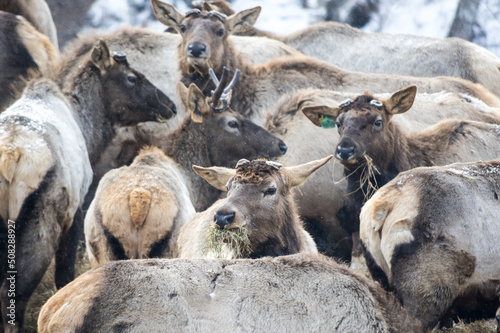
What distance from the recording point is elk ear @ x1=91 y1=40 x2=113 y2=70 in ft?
26.2

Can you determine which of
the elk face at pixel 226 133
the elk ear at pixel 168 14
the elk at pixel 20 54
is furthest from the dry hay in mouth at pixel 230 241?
the elk ear at pixel 168 14

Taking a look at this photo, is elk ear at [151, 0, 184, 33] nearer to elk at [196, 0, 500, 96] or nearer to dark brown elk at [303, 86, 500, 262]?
elk at [196, 0, 500, 96]

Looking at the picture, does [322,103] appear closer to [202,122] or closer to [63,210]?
[202,122]

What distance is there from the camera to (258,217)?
16.2 ft

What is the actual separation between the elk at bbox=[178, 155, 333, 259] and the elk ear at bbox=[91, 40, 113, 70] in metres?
3.49

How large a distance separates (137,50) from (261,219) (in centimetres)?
555

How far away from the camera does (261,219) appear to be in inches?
195

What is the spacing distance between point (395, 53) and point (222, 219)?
23.4 feet

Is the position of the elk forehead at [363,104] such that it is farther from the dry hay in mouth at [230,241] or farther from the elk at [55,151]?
the elk at [55,151]

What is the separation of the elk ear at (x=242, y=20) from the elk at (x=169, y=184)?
1206 millimetres

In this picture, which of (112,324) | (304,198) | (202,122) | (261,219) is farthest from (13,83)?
(112,324)

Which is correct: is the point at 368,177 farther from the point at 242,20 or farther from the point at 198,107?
the point at 242,20

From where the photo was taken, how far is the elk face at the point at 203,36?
8.22 meters

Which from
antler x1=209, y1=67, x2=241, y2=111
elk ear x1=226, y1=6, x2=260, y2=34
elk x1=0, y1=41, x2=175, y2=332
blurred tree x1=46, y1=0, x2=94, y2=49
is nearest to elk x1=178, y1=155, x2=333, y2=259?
elk x1=0, y1=41, x2=175, y2=332
